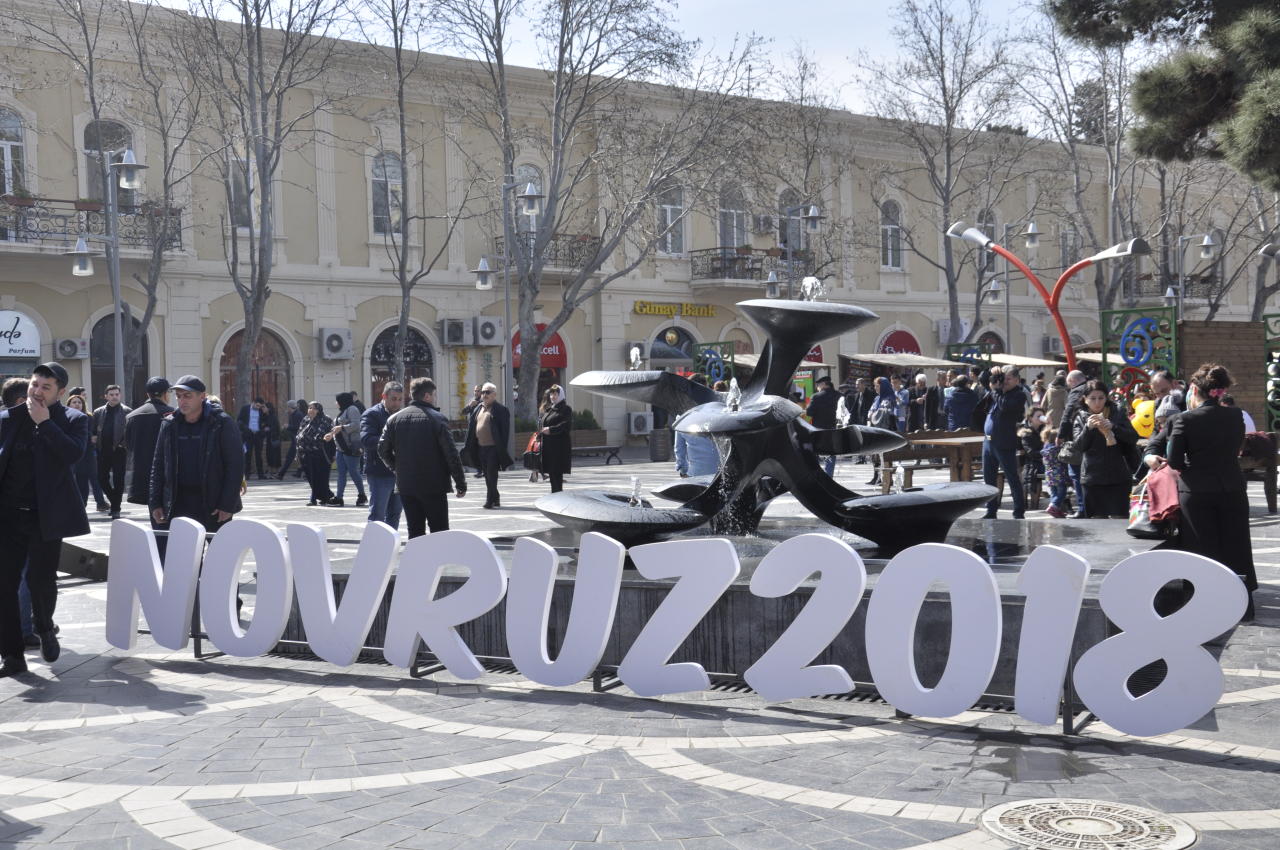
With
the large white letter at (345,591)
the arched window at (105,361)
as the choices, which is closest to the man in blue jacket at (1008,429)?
the large white letter at (345,591)

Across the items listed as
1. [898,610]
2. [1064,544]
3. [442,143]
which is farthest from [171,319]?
[898,610]

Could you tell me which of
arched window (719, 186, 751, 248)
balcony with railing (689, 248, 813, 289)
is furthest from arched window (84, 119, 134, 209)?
arched window (719, 186, 751, 248)

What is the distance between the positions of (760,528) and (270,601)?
4195mm

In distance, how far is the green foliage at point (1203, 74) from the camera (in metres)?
9.91

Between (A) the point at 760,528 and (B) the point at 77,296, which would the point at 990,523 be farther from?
(B) the point at 77,296

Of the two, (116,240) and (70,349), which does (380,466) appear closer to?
(116,240)

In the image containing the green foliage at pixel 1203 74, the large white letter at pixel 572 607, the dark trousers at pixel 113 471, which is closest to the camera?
the large white letter at pixel 572 607

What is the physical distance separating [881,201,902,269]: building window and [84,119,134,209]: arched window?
22.3 m

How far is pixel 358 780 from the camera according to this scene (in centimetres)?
532

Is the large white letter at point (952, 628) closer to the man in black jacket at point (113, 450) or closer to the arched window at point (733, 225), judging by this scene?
the man in black jacket at point (113, 450)

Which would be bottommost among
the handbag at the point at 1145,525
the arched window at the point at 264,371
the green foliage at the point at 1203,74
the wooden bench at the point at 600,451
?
the wooden bench at the point at 600,451

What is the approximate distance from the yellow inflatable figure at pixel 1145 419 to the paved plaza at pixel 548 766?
6.94 meters

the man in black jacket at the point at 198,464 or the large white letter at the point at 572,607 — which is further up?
the man in black jacket at the point at 198,464

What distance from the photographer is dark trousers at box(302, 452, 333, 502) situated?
59.3 ft
